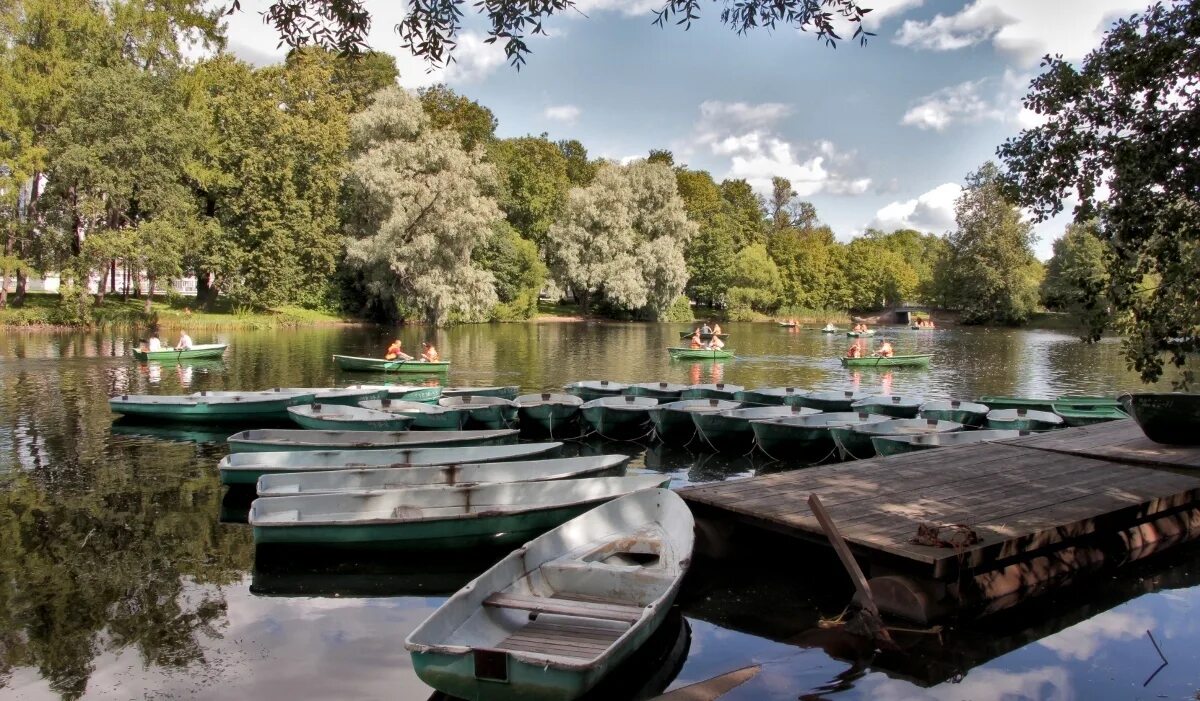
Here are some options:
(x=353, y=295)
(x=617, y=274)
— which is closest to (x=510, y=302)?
(x=617, y=274)

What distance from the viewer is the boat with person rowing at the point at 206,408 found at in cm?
1791

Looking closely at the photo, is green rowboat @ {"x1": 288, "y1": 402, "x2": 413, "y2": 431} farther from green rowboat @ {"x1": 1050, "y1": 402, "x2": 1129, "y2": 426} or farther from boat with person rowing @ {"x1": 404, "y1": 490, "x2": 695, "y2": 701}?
green rowboat @ {"x1": 1050, "y1": 402, "x2": 1129, "y2": 426}

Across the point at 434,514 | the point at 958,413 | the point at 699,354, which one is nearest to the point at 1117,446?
the point at 958,413

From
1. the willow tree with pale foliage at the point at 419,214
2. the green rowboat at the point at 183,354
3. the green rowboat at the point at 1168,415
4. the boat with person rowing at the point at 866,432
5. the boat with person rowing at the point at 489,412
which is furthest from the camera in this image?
the willow tree with pale foliage at the point at 419,214

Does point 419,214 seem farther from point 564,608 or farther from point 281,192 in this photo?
point 564,608

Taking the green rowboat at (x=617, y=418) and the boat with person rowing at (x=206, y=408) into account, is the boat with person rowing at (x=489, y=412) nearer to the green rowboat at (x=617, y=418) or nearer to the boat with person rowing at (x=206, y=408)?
the green rowboat at (x=617, y=418)

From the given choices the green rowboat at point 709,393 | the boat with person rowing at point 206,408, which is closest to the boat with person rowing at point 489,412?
the boat with person rowing at point 206,408

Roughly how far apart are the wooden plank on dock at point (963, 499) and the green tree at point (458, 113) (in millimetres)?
57895

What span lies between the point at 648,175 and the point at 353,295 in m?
24.2

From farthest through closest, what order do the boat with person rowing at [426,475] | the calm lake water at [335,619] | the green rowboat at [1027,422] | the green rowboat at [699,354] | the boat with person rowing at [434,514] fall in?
the green rowboat at [699,354] → the green rowboat at [1027,422] → the boat with person rowing at [426,475] → the boat with person rowing at [434,514] → the calm lake water at [335,619]

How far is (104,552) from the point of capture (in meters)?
9.45

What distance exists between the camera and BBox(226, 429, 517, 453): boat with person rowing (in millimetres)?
12961

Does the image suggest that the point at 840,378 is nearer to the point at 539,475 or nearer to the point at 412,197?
the point at 539,475

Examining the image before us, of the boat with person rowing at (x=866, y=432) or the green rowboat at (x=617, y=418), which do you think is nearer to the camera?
the boat with person rowing at (x=866, y=432)
